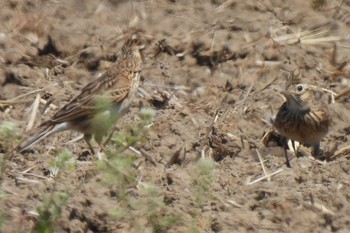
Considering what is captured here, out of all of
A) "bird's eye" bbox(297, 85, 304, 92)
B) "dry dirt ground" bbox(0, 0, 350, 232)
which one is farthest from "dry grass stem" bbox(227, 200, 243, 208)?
"bird's eye" bbox(297, 85, 304, 92)

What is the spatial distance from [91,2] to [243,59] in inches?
66.4

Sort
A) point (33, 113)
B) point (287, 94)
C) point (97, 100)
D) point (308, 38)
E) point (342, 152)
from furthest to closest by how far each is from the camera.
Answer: point (308, 38)
point (287, 94)
point (342, 152)
point (33, 113)
point (97, 100)

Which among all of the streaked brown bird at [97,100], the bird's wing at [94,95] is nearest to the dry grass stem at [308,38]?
the streaked brown bird at [97,100]

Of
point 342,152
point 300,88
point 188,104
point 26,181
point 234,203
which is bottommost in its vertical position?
point 342,152

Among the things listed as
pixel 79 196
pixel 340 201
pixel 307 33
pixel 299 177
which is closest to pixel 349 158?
pixel 299 177

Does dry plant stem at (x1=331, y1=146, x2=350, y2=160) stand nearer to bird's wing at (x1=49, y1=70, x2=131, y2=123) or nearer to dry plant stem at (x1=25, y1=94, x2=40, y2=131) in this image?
bird's wing at (x1=49, y1=70, x2=131, y2=123)

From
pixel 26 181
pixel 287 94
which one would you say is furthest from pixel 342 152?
pixel 26 181

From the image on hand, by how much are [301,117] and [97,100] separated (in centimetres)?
237

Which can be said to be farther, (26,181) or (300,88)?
(300,88)

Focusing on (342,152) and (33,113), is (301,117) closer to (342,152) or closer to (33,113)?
(342,152)

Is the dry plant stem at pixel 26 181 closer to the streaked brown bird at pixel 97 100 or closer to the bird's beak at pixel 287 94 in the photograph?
the streaked brown bird at pixel 97 100

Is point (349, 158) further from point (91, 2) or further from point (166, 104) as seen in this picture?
point (91, 2)

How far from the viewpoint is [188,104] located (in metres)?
9.51

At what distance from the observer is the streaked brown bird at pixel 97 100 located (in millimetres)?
8297
